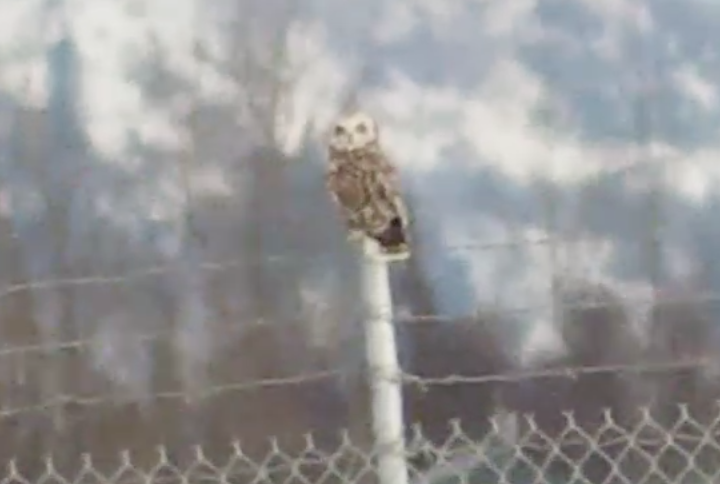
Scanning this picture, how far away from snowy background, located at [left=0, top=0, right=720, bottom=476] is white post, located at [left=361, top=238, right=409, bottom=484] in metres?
0.56

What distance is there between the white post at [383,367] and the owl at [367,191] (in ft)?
0.05

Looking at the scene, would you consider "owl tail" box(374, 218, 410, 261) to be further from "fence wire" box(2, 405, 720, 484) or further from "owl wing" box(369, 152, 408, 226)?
"fence wire" box(2, 405, 720, 484)

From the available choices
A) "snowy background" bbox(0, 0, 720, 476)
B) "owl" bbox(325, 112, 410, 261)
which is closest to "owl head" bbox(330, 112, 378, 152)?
"owl" bbox(325, 112, 410, 261)

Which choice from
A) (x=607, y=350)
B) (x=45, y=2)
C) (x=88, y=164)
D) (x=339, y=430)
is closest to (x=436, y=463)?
(x=339, y=430)

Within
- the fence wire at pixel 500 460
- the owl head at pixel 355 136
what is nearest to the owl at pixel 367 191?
the owl head at pixel 355 136

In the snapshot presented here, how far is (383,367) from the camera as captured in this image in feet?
3.94

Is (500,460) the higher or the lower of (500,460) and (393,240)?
the lower

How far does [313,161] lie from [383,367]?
0.66 m

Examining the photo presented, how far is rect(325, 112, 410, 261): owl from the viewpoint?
1.18 m

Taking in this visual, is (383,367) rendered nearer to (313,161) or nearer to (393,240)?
(393,240)

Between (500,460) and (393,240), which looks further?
(500,460)

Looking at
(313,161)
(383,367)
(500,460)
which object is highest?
(313,161)

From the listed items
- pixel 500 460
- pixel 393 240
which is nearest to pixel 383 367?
pixel 393 240

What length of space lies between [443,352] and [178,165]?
0.42m
